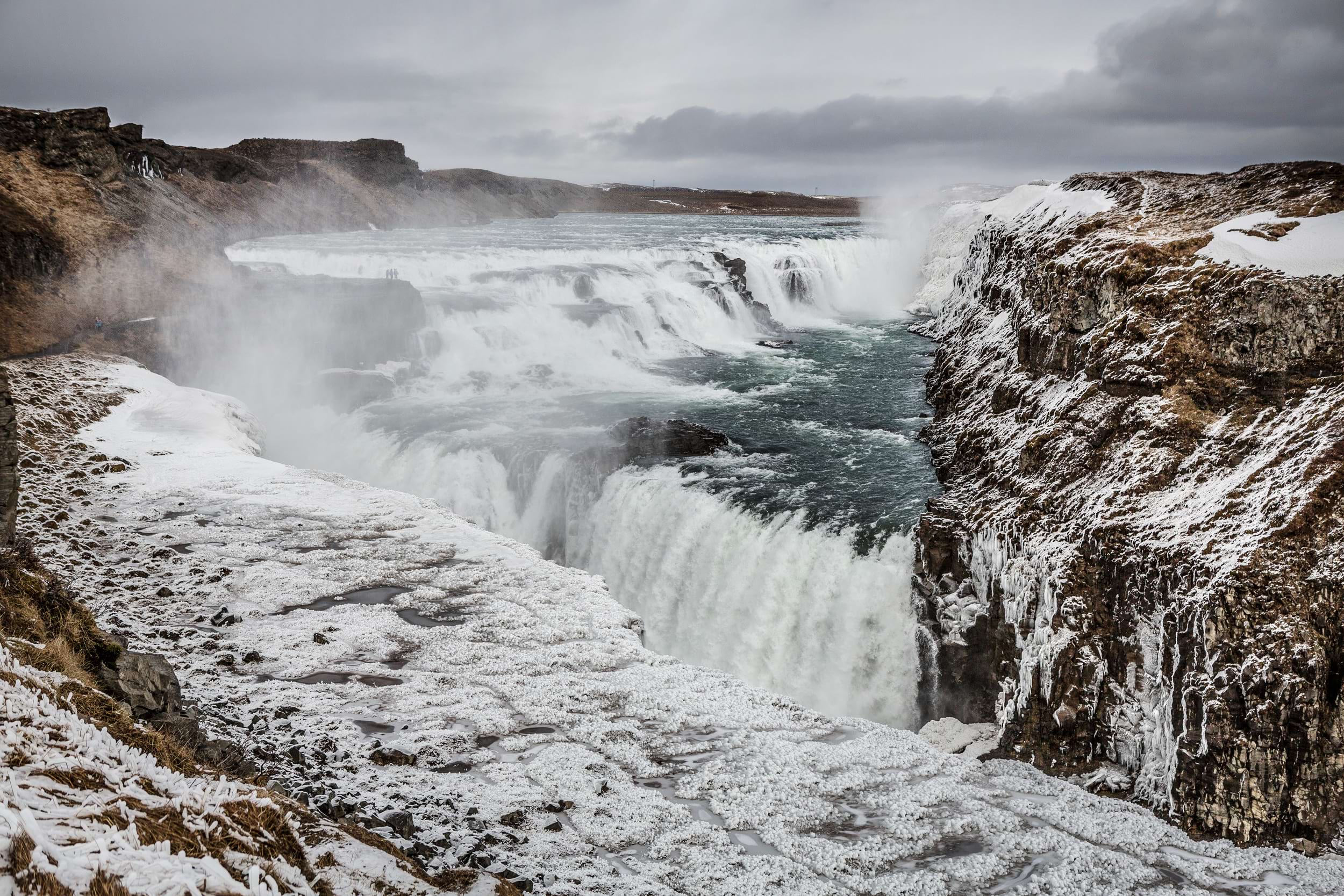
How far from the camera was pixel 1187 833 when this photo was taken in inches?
364

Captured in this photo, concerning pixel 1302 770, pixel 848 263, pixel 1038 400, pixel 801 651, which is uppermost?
pixel 848 263

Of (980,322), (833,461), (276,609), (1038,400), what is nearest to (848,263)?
(980,322)

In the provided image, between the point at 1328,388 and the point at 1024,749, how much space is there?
597 cm

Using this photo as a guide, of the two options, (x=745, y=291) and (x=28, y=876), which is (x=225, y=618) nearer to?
(x=28, y=876)

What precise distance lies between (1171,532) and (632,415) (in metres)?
17.0

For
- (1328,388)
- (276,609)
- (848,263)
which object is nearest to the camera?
(1328,388)

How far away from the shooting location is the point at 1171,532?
10906 millimetres

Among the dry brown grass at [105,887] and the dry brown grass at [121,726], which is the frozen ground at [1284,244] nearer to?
the dry brown grass at [121,726]

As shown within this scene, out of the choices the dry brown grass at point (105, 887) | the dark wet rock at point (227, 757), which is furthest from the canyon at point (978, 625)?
the dry brown grass at point (105, 887)

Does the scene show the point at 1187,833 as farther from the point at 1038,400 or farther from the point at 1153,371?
the point at 1038,400

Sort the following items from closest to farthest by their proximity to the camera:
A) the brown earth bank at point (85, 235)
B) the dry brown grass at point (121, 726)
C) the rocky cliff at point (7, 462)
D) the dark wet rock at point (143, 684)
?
the dry brown grass at point (121, 726) → the dark wet rock at point (143, 684) → the rocky cliff at point (7, 462) → the brown earth bank at point (85, 235)

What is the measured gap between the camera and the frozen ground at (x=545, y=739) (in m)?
8.29

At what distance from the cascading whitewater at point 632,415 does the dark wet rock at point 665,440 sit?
737 mm

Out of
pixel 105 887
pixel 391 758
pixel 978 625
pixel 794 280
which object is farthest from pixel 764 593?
pixel 794 280
